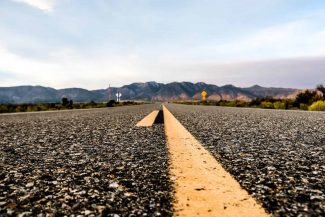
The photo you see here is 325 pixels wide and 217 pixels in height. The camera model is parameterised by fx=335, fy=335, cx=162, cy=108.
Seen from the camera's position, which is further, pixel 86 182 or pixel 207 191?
pixel 86 182

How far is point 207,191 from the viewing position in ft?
6.04

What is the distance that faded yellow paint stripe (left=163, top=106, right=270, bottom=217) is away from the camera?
1506 mm

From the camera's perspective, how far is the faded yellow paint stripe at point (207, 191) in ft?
4.94

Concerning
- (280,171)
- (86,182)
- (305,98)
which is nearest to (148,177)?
(86,182)

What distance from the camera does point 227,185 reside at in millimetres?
1969

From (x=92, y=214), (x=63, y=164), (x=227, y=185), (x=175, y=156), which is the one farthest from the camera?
(x=175, y=156)

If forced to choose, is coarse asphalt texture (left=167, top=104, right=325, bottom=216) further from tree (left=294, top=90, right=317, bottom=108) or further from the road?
tree (left=294, top=90, right=317, bottom=108)

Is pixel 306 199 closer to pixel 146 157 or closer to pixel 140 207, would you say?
pixel 140 207

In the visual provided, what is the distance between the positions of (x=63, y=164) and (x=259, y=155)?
1.79 m

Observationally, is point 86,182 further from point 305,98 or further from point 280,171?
point 305,98

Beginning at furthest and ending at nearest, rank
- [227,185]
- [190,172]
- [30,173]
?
[30,173] < [190,172] < [227,185]

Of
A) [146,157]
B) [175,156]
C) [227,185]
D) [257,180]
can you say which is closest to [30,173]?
[146,157]

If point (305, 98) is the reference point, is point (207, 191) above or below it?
below

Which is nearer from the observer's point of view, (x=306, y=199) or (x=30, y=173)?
(x=306, y=199)
